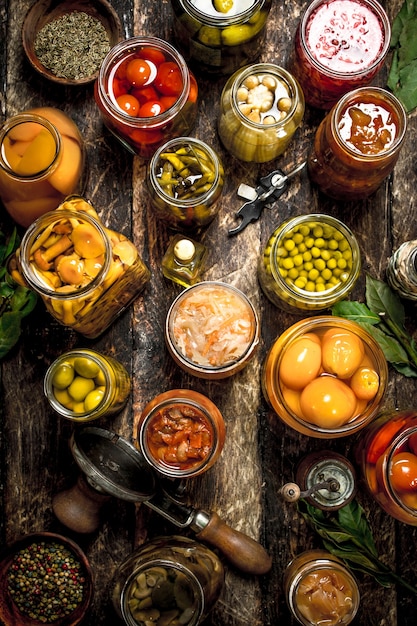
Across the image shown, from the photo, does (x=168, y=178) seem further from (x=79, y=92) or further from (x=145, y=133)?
(x=79, y=92)

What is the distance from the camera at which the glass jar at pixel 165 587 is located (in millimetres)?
1811

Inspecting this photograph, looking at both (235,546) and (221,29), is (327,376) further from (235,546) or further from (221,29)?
(221,29)

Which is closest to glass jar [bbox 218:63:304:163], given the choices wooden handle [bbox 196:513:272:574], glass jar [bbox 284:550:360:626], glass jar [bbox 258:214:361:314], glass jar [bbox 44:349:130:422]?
glass jar [bbox 258:214:361:314]

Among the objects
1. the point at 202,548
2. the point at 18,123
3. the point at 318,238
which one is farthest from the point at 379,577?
the point at 18,123

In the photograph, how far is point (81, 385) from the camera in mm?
1897

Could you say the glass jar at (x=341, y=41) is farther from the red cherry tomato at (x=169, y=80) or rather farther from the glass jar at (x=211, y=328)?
the glass jar at (x=211, y=328)

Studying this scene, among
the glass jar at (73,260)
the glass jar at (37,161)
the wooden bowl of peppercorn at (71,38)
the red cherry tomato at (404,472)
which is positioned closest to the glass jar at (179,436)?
the glass jar at (73,260)

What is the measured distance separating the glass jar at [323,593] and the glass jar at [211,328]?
1.87 ft

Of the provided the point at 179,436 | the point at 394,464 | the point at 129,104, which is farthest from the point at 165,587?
the point at 129,104

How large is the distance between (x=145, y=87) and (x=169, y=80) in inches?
2.7

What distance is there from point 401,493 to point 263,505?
15.7 inches

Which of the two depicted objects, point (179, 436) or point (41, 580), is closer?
point (179, 436)

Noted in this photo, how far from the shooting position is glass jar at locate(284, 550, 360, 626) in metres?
1.91

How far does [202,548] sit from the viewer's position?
196 centimetres
